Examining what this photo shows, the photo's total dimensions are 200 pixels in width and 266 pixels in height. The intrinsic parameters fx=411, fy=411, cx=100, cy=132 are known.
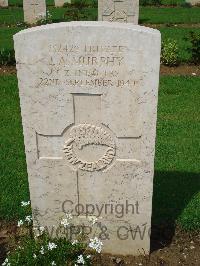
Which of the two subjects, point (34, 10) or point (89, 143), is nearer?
point (89, 143)

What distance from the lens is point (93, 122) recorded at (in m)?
3.38

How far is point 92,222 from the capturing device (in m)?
3.75

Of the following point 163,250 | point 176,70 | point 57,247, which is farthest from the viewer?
point 176,70

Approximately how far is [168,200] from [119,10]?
8322 millimetres

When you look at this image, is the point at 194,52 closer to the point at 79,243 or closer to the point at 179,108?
the point at 179,108

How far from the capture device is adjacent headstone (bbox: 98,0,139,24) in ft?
38.5

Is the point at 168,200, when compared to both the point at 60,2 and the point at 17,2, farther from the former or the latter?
the point at 17,2

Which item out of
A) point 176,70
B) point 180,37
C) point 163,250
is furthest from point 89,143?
point 180,37

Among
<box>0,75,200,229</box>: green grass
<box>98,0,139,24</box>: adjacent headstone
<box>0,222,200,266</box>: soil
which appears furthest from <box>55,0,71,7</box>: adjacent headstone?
<box>0,222,200,266</box>: soil

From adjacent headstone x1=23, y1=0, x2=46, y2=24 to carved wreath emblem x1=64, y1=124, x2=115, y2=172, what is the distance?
12.8 meters

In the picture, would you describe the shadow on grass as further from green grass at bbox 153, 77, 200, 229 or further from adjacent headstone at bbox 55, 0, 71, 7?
adjacent headstone at bbox 55, 0, 71, 7

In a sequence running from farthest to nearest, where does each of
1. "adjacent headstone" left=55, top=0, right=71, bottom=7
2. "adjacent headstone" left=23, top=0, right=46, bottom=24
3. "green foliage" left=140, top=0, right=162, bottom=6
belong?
"green foliage" left=140, top=0, right=162, bottom=6 < "adjacent headstone" left=55, top=0, right=71, bottom=7 < "adjacent headstone" left=23, top=0, right=46, bottom=24

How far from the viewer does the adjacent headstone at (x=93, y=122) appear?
3078mm

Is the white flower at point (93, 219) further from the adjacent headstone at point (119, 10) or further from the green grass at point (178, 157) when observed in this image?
the adjacent headstone at point (119, 10)
